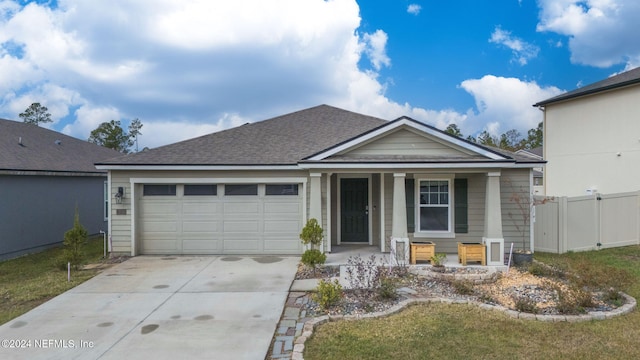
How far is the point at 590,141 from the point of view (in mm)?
15023

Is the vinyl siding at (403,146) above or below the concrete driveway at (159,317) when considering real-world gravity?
Result: above

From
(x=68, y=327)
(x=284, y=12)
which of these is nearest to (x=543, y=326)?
(x=68, y=327)

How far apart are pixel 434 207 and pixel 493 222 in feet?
5.43

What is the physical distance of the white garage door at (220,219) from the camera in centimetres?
1076

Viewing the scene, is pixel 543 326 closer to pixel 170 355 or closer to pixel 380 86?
pixel 170 355

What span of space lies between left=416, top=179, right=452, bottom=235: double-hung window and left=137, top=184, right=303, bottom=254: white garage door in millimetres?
3474

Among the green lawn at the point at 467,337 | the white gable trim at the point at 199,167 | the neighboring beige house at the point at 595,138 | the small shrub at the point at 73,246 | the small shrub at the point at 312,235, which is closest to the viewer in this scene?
the green lawn at the point at 467,337

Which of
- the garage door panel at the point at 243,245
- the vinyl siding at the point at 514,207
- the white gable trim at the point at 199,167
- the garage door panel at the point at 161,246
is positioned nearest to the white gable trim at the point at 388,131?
the white gable trim at the point at 199,167

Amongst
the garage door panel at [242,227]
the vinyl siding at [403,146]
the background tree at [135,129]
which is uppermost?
the background tree at [135,129]

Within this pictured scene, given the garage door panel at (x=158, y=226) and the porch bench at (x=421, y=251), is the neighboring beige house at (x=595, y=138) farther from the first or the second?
the garage door panel at (x=158, y=226)

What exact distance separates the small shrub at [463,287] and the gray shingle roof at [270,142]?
5270 millimetres

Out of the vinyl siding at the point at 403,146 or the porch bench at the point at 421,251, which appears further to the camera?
the vinyl siding at the point at 403,146

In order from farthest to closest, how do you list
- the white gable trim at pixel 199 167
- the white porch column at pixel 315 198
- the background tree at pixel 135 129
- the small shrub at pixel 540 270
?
the background tree at pixel 135 129, the white gable trim at pixel 199 167, the white porch column at pixel 315 198, the small shrub at pixel 540 270

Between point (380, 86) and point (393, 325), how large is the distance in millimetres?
13471
